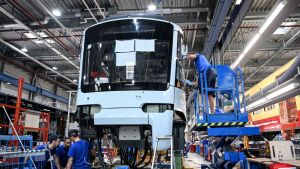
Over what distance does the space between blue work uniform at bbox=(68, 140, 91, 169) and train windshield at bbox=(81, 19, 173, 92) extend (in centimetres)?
106

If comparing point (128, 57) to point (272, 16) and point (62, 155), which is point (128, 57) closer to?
point (62, 155)

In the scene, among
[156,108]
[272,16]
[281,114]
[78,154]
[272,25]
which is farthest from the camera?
[281,114]

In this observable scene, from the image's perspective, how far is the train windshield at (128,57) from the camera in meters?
4.70

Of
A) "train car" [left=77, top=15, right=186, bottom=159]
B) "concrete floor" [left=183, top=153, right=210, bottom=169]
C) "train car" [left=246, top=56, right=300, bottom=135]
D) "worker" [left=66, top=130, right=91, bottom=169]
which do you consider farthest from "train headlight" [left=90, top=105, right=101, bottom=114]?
"train car" [left=246, top=56, right=300, bottom=135]

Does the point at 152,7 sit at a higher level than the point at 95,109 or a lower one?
higher

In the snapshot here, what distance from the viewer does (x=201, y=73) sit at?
5.59 m

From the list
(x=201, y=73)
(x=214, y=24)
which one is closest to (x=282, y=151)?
(x=201, y=73)

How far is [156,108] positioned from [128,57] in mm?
1119

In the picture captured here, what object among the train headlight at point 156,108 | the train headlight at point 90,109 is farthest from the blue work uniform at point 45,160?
the train headlight at point 156,108

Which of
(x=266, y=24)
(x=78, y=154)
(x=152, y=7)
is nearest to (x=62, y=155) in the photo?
(x=78, y=154)

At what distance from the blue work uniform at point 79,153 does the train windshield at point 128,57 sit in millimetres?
1063

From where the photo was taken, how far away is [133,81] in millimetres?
4680

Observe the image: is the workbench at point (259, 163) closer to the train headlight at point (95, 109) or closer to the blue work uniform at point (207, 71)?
the blue work uniform at point (207, 71)

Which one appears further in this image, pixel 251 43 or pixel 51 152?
pixel 251 43
